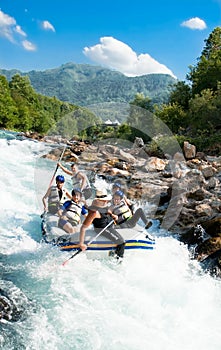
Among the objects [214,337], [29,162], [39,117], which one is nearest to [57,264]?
[214,337]

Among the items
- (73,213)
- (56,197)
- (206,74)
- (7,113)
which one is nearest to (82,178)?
(56,197)

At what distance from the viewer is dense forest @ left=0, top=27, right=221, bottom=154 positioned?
2362cm

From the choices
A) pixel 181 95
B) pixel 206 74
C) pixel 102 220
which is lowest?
pixel 102 220

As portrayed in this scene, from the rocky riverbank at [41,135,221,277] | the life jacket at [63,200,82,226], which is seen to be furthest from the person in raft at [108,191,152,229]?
the rocky riverbank at [41,135,221,277]

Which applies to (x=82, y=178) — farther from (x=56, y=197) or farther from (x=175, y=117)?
(x=175, y=117)

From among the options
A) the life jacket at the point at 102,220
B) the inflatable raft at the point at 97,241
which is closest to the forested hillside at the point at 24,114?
the inflatable raft at the point at 97,241

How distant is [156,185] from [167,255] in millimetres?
6622

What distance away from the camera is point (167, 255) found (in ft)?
24.9

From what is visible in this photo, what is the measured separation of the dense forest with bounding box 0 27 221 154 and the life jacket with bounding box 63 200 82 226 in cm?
869

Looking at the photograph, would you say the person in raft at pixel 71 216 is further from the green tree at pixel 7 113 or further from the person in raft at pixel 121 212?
the green tree at pixel 7 113

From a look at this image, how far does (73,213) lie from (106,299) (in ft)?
6.78

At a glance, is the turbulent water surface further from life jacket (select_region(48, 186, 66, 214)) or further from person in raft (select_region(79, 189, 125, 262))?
life jacket (select_region(48, 186, 66, 214))

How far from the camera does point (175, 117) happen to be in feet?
106

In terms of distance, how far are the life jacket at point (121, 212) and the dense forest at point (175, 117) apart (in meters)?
9.02
